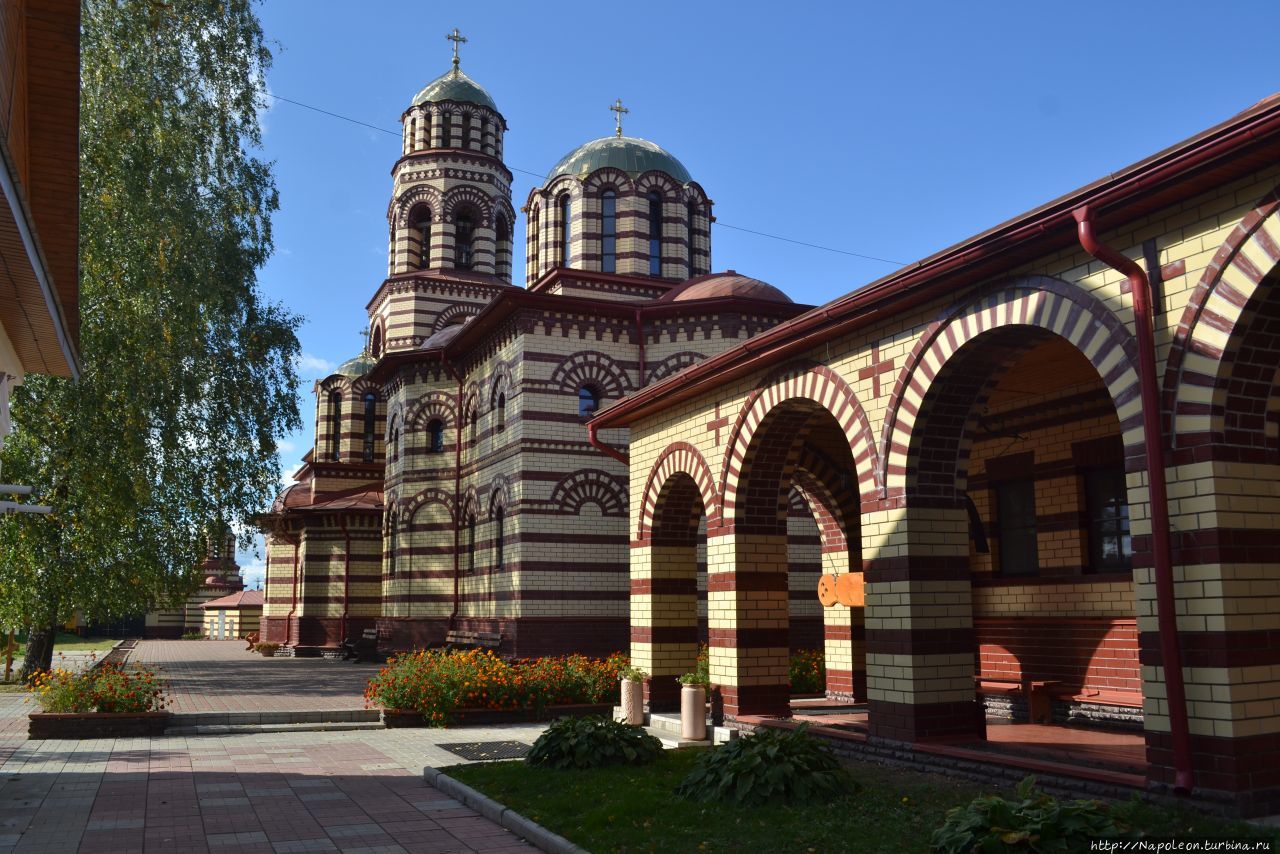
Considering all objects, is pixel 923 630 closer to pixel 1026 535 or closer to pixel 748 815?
pixel 748 815

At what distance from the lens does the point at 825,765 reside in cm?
838

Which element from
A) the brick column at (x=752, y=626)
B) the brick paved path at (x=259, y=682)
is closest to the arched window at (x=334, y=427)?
the brick paved path at (x=259, y=682)

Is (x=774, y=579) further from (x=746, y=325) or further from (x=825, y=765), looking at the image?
(x=746, y=325)

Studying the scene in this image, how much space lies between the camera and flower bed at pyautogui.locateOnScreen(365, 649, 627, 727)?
1538cm

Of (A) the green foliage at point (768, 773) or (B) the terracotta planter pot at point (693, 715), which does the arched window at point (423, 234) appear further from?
(A) the green foliage at point (768, 773)

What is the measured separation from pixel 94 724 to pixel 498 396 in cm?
1200

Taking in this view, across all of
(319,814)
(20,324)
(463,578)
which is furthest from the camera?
(463,578)

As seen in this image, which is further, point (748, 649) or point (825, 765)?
point (748, 649)

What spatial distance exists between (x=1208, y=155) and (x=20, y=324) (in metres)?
8.82

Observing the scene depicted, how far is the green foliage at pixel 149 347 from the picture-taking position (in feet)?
59.0

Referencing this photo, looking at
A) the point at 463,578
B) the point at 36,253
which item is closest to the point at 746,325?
the point at 463,578

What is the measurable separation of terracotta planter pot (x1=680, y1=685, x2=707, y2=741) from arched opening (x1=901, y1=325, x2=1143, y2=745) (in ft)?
11.1

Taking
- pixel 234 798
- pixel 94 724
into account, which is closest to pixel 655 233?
pixel 94 724

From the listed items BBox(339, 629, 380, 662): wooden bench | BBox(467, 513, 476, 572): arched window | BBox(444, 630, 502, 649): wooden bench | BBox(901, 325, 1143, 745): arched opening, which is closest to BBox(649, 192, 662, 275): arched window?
BBox(467, 513, 476, 572): arched window
